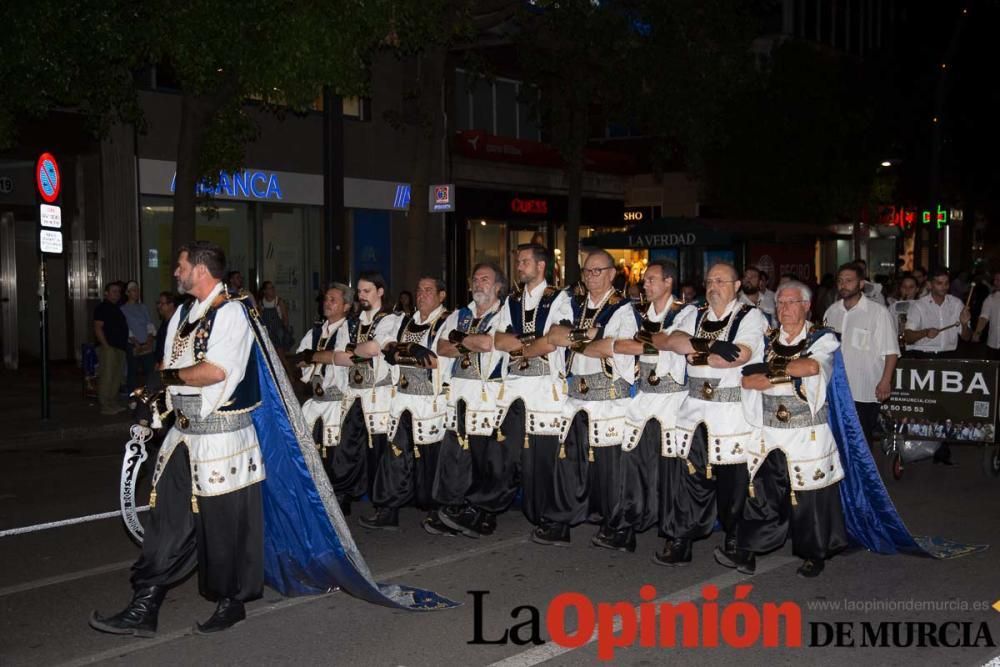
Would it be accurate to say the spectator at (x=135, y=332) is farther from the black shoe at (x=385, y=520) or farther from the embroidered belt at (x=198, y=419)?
the embroidered belt at (x=198, y=419)

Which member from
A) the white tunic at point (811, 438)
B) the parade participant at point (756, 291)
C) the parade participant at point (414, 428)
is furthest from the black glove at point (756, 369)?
the parade participant at point (756, 291)

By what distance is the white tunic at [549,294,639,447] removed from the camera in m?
7.54

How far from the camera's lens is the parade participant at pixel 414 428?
8266mm

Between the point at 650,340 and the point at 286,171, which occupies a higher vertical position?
the point at 286,171

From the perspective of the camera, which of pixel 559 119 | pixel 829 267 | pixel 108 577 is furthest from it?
pixel 829 267

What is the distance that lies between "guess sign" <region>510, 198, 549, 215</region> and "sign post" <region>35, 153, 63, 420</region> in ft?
51.4

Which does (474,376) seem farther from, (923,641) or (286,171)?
(286,171)

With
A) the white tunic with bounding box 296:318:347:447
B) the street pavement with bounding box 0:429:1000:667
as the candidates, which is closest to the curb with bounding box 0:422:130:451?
the street pavement with bounding box 0:429:1000:667

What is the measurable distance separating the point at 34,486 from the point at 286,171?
13008 mm

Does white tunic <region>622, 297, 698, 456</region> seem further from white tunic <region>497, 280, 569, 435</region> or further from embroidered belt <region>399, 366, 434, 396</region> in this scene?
embroidered belt <region>399, 366, 434, 396</region>

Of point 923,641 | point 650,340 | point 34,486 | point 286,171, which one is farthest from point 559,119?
point 923,641

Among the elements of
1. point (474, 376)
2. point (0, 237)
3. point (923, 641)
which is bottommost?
point (923, 641)

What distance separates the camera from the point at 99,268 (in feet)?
64.5

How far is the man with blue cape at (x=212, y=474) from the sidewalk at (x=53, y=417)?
8.23 meters
